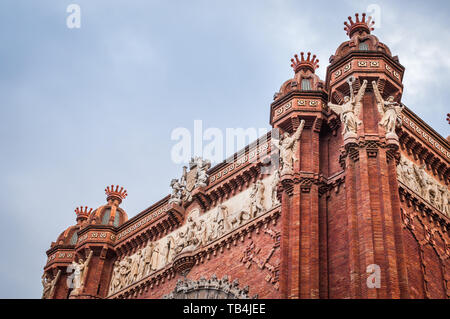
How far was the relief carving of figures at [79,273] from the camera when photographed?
84.6 feet

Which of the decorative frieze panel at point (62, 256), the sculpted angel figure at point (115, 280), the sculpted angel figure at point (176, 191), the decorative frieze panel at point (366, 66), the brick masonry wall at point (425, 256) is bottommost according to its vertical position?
the brick masonry wall at point (425, 256)

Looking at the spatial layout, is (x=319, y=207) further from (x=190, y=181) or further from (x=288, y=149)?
(x=190, y=181)

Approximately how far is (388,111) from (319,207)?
326cm

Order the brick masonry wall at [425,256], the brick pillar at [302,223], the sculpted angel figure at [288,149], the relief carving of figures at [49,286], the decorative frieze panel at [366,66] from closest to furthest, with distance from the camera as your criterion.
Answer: the brick pillar at [302,223] → the brick masonry wall at [425,256] → the decorative frieze panel at [366,66] → the sculpted angel figure at [288,149] → the relief carving of figures at [49,286]

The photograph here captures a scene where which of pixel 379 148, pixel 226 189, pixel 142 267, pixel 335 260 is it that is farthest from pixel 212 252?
pixel 379 148

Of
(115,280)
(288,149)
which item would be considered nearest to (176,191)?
(115,280)

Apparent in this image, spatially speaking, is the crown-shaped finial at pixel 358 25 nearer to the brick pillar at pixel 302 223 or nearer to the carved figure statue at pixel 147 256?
the brick pillar at pixel 302 223

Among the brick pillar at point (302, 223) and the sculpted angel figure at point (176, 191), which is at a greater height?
the sculpted angel figure at point (176, 191)

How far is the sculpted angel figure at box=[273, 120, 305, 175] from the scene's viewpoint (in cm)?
1822

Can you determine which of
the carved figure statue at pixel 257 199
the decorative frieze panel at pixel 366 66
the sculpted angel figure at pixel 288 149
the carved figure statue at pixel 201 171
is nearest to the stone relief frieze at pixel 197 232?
the carved figure statue at pixel 257 199

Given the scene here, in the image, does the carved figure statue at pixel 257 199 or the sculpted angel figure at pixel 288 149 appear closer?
the sculpted angel figure at pixel 288 149

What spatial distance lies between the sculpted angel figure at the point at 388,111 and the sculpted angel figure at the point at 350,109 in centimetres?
48

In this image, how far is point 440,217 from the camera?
18.8m

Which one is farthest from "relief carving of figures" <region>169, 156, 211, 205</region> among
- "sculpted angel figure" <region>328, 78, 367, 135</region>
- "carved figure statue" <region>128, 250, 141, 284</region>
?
"sculpted angel figure" <region>328, 78, 367, 135</region>
